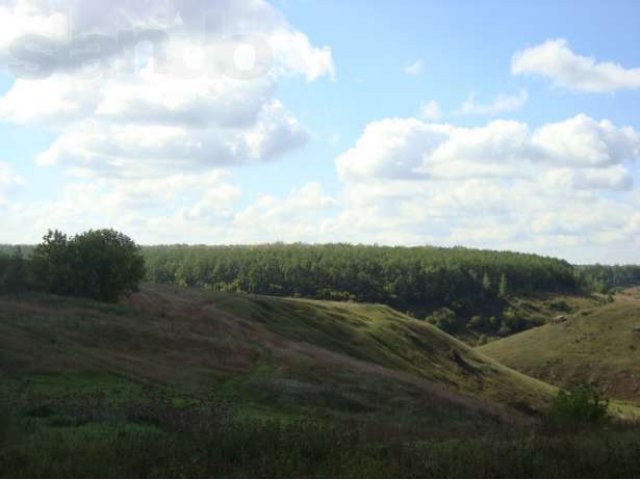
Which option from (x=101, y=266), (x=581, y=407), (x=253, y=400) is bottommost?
(x=253, y=400)

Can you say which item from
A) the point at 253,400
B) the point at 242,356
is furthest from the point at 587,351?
the point at 253,400

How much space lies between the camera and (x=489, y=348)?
136m

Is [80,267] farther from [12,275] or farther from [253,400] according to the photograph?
[253,400]

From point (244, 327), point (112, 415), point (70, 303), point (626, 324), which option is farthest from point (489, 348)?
point (112, 415)

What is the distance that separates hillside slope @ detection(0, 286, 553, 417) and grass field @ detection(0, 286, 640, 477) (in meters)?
0.17

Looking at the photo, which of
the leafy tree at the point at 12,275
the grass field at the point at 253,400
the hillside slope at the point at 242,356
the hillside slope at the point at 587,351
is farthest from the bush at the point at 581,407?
the hillside slope at the point at 587,351

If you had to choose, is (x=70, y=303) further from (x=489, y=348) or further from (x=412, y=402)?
(x=489, y=348)

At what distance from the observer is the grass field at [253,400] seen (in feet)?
37.7

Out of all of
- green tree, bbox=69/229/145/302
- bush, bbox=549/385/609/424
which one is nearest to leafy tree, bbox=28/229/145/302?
green tree, bbox=69/229/145/302

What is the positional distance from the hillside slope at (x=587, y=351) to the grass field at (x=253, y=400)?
32.0 meters

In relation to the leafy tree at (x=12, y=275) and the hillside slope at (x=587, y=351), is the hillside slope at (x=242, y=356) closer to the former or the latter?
the leafy tree at (x=12, y=275)

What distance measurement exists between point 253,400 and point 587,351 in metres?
100

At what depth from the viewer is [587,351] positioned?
397ft

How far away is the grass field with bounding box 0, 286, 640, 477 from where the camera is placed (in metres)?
11.5
